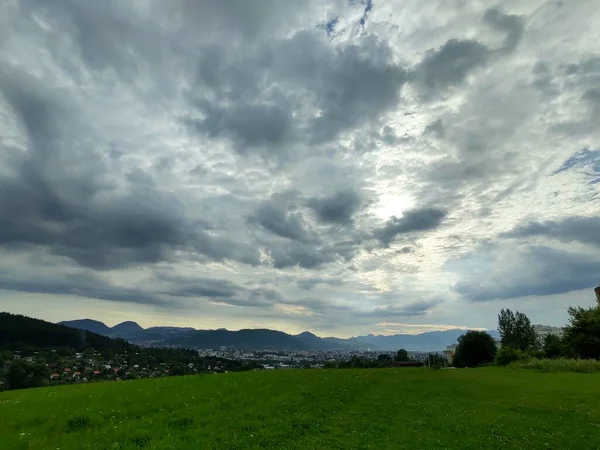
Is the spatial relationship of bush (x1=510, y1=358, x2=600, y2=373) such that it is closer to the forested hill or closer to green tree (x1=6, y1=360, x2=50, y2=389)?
green tree (x1=6, y1=360, x2=50, y2=389)

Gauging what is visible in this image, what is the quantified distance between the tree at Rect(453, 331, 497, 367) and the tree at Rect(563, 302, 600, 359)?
2395 centimetres

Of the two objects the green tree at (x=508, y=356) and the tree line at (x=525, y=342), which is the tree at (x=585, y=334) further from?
the green tree at (x=508, y=356)

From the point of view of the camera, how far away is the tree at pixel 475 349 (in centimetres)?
9650

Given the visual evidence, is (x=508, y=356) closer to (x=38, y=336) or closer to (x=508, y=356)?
(x=508, y=356)

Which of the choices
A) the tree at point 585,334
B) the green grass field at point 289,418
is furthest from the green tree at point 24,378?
the tree at point 585,334

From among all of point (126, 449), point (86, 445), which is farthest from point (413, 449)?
point (86, 445)

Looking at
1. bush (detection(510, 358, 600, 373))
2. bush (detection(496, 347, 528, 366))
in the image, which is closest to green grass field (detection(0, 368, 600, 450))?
bush (detection(510, 358, 600, 373))

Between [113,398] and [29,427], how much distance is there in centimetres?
562

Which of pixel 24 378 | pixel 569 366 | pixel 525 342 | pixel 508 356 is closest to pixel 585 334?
pixel 508 356

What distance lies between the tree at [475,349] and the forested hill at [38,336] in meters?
132

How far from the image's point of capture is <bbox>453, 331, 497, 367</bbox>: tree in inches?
3799

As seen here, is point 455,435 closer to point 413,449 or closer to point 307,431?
point 413,449

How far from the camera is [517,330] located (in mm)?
116312

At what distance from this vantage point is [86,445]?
44.3 ft
